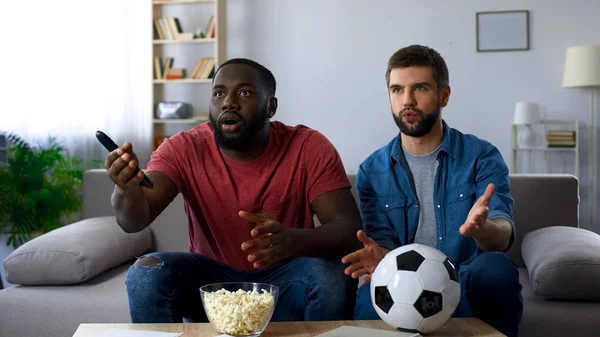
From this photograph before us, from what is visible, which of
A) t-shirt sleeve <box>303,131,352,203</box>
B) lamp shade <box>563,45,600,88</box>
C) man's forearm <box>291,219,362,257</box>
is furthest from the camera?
lamp shade <box>563,45,600,88</box>

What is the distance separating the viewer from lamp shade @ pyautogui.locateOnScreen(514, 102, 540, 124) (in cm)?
538

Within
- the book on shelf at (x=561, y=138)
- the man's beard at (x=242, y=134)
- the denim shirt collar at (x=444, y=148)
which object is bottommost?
the book on shelf at (x=561, y=138)

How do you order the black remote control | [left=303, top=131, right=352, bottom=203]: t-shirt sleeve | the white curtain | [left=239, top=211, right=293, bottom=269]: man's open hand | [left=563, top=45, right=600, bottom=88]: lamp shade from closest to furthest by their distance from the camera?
the black remote control
[left=239, top=211, right=293, bottom=269]: man's open hand
[left=303, top=131, right=352, bottom=203]: t-shirt sleeve
[left=563, top=45, right=600, bottom=88]: lamp shade
the white curtain

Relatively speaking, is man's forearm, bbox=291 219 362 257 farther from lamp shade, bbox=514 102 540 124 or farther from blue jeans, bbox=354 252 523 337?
lamp shade, bbox=514 102 540 124

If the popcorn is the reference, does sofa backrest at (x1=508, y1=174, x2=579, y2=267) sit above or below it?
above

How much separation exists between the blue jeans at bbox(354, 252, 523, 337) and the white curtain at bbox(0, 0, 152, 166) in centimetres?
408

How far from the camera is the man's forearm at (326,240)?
1990 mm

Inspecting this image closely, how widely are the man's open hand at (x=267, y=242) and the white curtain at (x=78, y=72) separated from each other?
3847 mm

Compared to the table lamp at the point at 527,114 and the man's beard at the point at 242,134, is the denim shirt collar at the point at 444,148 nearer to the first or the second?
the man's beard at the point at 242,134

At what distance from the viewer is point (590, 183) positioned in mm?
5594

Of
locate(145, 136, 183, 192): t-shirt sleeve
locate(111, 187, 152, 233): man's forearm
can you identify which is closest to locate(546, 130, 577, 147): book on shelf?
locate(145, 136, 183, 192): t-shirt sleeve

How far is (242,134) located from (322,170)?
0.25m

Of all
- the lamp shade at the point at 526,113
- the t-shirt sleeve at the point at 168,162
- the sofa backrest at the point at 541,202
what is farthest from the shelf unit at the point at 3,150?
the lamp shade at the point at 526,113

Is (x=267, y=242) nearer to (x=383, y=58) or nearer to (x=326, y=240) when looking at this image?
(x=326, y=240)
